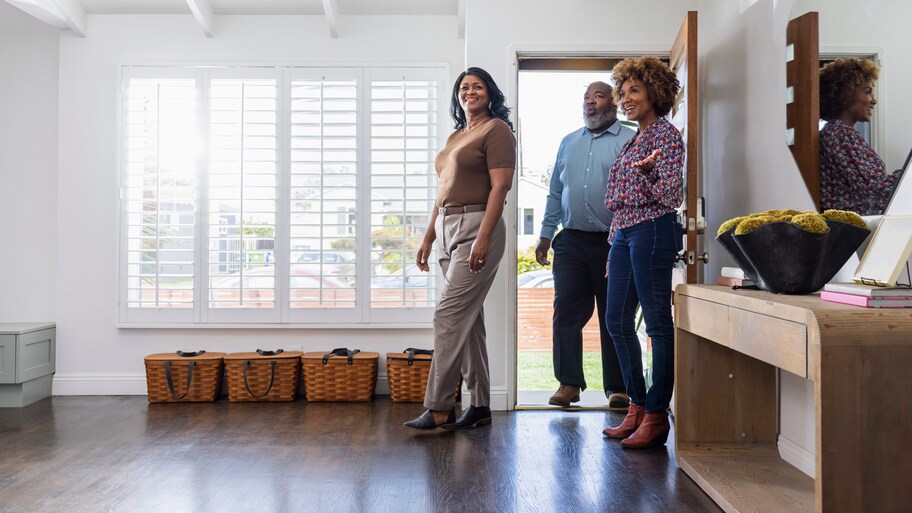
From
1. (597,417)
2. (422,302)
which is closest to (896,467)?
(597,417)

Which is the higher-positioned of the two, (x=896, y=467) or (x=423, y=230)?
(x=423, y=230)

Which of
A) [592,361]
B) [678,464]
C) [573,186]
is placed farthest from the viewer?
[592,361]

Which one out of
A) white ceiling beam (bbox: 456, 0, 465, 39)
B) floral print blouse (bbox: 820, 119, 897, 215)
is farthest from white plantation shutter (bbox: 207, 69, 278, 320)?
floral print blouse (bbox: 820, 119, 897, 215)

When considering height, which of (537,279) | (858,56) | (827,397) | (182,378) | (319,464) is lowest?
(319,464)

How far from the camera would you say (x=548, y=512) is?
6.73 feet

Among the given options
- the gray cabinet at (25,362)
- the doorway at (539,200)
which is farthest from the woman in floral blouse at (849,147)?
the gray cabinet at (25,362)

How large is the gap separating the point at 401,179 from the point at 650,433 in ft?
6.55

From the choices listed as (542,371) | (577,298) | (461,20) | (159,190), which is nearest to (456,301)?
(577,298)

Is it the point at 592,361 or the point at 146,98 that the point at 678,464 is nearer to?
the point at 146,98

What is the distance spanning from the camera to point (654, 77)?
2660 millimetres

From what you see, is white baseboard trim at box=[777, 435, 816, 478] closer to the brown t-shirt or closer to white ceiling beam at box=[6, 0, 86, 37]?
the brown t-shirt

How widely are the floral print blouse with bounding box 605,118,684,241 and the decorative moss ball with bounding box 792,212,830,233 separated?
0.71m

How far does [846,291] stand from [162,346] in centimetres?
355

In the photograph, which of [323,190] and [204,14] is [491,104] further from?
[204,14]
